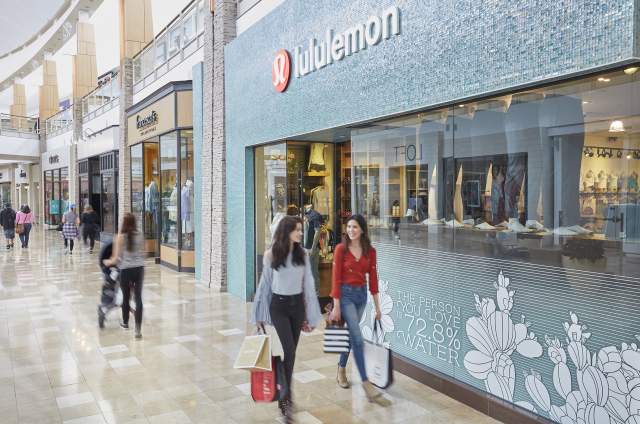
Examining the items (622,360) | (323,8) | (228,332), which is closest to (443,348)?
(622,360)

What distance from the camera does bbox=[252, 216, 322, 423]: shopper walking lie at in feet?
14.7

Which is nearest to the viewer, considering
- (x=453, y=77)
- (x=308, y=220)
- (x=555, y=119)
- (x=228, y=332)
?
(x=555, y=119)

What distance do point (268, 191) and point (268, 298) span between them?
15.9ft

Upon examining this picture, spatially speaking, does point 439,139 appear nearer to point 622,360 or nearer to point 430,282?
point 430,282

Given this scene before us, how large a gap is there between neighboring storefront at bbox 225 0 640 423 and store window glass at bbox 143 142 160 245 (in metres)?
9.98

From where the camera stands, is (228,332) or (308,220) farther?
(308,220)

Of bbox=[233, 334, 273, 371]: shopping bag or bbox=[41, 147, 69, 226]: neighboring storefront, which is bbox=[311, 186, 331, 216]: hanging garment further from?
bbox=[41, 147, 69, 226]: neighboring storefront

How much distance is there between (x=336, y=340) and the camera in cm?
482

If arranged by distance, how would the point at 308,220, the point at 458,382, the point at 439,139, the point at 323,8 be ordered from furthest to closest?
1. the point at 308,220
2. the point at 323,8
3. the point at 439,139
4. the point at 458,382

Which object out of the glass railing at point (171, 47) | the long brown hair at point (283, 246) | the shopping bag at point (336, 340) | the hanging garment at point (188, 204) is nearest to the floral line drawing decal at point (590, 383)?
the shopping bag at point (336, 340)

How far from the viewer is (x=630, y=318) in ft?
11.3

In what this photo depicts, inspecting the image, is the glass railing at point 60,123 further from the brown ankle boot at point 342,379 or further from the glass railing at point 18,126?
the brown ankle boot at point 342,379

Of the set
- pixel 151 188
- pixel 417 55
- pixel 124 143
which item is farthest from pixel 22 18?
pixel 417 55

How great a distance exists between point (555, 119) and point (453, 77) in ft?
3.06
